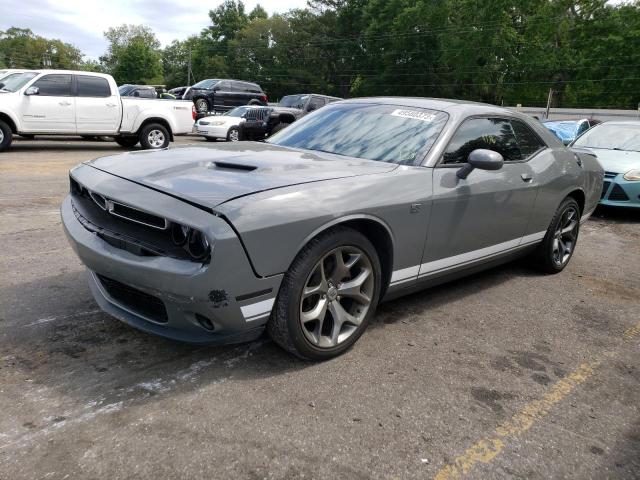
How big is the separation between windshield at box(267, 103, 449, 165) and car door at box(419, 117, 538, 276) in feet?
0.65

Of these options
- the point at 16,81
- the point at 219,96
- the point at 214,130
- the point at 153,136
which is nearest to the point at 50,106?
the point at 16,81

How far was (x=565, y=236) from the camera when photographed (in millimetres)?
5105

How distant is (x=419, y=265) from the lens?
3.42 metres

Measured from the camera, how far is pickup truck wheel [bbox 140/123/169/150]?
12789 mm

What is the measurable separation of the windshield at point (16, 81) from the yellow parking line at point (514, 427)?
12127 millimetres

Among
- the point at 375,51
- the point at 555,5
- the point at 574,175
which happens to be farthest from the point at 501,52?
the point at 574,175

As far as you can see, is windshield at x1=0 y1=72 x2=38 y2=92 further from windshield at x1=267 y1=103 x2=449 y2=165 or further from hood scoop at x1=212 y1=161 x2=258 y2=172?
hood scoop at x1=212 y1=161 x2=258 y2=172

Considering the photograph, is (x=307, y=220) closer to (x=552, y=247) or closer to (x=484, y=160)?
(x=484, y=160)

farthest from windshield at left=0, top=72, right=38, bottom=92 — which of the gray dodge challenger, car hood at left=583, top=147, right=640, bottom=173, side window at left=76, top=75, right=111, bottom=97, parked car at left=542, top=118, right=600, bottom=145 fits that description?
parked car at left=542, top=118, right=600, bottom=145

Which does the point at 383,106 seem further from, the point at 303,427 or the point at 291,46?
the point at 291,46

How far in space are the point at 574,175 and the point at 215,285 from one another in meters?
3.83

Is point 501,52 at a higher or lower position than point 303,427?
higher

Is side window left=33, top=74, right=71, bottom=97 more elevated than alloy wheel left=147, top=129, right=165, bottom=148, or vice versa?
side window left=33, top=74, right=71, bottom=97

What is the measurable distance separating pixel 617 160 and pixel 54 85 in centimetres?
1118
